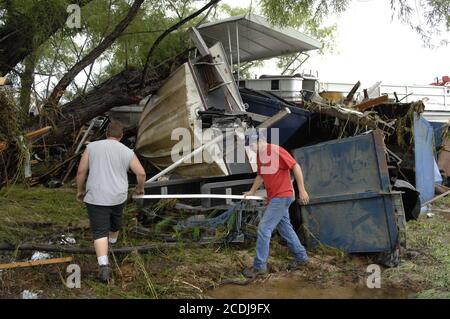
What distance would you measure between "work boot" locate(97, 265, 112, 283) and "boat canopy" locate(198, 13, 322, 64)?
5.54 meters

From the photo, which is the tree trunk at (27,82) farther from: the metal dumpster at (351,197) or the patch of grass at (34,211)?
the metal dumpster at (351,197)

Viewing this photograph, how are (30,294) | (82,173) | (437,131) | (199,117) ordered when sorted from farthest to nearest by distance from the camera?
(437,131) < (199,117) < (82,173) < (30,294)

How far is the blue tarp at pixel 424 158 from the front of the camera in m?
7.28

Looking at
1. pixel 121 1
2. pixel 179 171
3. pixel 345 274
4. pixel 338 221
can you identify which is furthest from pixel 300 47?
pixel 345 274

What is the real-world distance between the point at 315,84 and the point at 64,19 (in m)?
4.91

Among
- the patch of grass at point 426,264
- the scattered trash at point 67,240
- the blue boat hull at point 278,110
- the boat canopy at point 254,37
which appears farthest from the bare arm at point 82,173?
the boat canopy at point 254,37

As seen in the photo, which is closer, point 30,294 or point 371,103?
point 30,294

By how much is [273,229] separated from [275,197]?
0.32m

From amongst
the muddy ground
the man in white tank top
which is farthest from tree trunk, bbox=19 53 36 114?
the man in white tank top

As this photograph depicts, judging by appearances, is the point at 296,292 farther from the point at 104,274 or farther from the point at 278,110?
the point at 278,110

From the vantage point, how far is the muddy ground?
4078 mm

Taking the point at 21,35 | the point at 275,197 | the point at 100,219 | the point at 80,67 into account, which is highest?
the point at 21,35

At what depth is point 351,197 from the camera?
5.14 meters

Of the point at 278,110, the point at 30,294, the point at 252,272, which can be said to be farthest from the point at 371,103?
the point at 30,294
